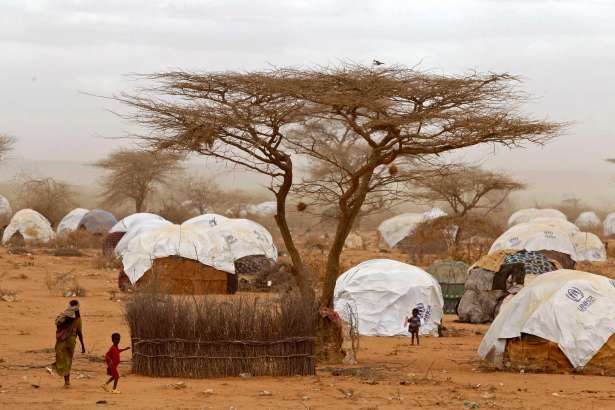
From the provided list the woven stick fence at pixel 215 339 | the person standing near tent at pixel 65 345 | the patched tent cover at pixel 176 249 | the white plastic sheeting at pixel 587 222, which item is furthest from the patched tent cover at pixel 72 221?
the person standing near tent at pixel 65 345

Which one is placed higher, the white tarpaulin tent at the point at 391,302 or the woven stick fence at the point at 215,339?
the white tarpaulin tent at the point at 391,302

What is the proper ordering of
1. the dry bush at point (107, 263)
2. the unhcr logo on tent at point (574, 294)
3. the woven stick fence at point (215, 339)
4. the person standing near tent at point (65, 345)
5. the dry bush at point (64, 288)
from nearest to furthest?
the person standing near tent at point (65, 345)
the woven stick fence at point (215, 339)
the unhcr logo on tent at point (574, 294)
the dry bush at point (64, 288)
the dry bush at point (107, 263)

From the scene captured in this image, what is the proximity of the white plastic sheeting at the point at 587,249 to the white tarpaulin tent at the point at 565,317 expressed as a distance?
20.0 metres

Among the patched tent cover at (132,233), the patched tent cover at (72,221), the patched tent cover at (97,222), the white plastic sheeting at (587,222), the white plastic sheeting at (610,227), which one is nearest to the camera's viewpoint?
the patched tent cover at (132,233)

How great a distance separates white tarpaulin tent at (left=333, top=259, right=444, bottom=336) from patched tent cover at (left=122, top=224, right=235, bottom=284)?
4.75 meters

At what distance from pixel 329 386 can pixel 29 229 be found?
27.3 m

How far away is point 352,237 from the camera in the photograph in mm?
41781

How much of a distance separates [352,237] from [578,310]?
96.2 ft

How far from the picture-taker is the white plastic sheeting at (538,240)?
27.1m

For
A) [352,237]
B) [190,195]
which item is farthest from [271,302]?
[190,195]

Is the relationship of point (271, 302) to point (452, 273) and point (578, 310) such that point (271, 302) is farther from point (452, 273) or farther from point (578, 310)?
point (452, 273)

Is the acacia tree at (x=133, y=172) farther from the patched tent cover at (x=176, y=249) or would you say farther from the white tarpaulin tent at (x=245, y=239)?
the patched tent cover at (x=176, y=249)

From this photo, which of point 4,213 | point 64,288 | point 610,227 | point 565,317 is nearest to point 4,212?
point 4,213

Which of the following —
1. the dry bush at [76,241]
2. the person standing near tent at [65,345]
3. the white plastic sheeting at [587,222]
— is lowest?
the person standing near tent at [65,345]
